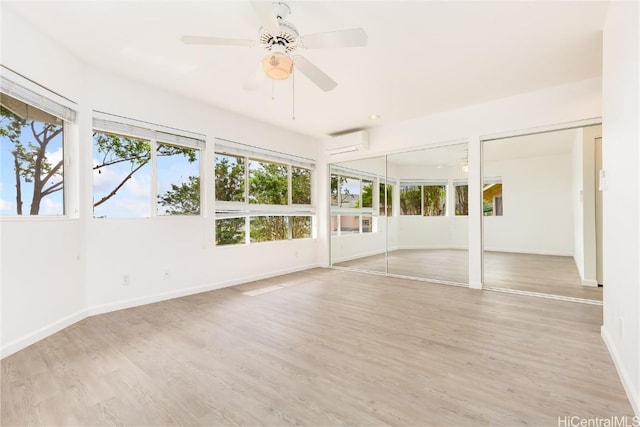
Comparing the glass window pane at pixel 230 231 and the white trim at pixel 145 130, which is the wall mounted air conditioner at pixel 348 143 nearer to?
the glass window pane at pixel 230 231

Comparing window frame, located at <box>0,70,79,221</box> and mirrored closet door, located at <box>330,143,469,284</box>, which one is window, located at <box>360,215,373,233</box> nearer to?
mirrored closet door, located at <box>330,143,469,284</box>

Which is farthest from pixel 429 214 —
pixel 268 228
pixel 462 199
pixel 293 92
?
pixel 293 92

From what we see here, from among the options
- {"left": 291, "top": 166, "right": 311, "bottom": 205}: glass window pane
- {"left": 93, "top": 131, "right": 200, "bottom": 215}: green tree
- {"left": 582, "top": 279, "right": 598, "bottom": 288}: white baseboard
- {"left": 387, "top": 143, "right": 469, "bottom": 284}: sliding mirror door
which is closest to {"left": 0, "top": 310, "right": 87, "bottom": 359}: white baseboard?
{"left": 93, "top": 131, "right": 200, "bottom": 215}: green tree

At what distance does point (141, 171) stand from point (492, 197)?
5.23 m

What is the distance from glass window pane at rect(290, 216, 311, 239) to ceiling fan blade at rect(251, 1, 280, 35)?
3.89 meters

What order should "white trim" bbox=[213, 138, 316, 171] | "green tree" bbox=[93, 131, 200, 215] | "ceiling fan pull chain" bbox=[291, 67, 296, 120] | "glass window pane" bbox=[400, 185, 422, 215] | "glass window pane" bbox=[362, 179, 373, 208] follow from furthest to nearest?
1. "glass window pane" bbox=[362, 179, 373, 208]
2. "glass window pane" bbox=[400, 185, 422, 215]
3. "white trim" bbox=[213, 138, 316, 171]
4. "green tree" bbox=[93, 131, 200, 215]
5. "ceiling fan pull chain" bbox=[291, 67, 296, 120]

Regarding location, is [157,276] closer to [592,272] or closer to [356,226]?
[356,226]

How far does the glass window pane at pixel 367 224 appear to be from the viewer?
19.5 feet

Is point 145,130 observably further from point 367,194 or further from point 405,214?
point 405,214

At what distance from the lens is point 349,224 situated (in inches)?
241

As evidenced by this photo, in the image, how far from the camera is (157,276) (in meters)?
3.66

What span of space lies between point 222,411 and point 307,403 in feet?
1.54

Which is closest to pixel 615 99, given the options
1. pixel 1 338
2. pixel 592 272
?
pixel 592 272

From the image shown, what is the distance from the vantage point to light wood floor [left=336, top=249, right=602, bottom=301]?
4133 mm
